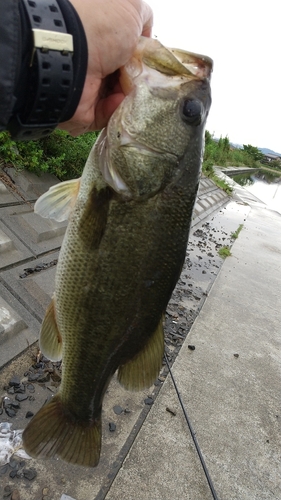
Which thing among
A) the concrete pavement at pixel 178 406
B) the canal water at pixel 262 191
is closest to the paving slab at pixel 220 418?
the concrete pavement at pixel 178 406

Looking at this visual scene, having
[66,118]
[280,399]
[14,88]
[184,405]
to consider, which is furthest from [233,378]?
[14,88]

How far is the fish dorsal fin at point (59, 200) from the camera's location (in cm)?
189

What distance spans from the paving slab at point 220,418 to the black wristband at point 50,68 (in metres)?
2.26

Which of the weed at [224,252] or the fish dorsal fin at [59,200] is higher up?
the fish dorsal fin at [59,200]

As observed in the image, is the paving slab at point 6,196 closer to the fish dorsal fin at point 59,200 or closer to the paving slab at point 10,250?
the paving slab at point 10,250

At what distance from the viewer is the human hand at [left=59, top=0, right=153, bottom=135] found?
163 centimetres

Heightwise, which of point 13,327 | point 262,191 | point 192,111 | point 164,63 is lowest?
point 262,191

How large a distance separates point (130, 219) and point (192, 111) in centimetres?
55

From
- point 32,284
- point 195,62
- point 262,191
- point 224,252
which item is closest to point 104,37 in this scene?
point 195,62

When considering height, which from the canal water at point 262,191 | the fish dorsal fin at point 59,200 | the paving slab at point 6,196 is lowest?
the canal water at point 262,191

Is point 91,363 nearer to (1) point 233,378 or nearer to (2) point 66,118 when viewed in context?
(2) point 66,118

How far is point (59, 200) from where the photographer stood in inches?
75.2

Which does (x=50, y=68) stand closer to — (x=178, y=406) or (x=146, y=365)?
(x=146, y=365)

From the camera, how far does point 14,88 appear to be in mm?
1450
